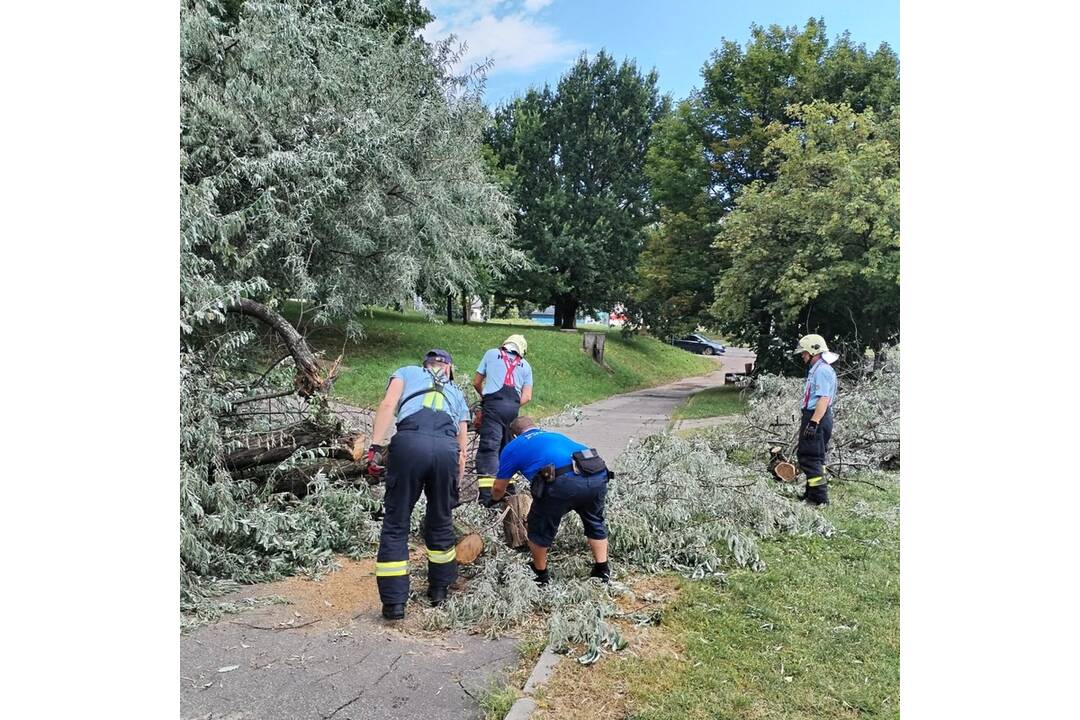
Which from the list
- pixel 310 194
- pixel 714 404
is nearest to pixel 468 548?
pixel 714 404

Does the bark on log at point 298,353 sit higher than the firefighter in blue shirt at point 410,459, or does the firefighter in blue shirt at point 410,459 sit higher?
the bark on log at point 298,353

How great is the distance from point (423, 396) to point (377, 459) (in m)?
0.41

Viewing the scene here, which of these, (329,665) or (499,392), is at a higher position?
(499,392)

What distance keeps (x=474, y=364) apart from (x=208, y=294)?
1.75m

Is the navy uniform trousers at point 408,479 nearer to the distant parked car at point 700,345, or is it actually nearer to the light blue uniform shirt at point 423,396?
the light blue uniform shirt at point 423,396

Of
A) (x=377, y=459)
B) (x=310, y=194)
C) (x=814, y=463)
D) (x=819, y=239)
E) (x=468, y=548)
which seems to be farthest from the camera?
(x=310, y=194)

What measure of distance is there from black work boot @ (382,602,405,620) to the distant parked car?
12.8 ft

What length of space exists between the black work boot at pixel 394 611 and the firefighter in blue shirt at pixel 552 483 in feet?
2.26

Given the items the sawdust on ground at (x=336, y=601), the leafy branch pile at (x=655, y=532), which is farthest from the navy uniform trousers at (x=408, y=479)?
the leafy branch pile at (x=655, y=532)

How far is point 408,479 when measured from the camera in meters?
3.19

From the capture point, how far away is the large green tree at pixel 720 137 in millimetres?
5656

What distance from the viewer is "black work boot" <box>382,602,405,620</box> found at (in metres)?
3.18

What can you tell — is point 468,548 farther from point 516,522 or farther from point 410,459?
point 410,459
